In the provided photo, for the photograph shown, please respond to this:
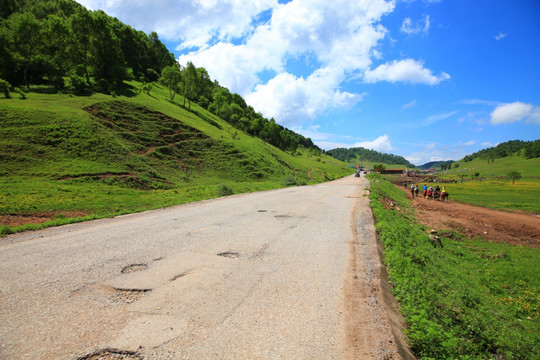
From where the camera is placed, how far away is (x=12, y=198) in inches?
563

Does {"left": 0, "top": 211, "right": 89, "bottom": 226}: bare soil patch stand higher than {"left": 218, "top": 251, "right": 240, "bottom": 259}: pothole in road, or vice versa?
{"left": 0, "top": 211, "right": 89, "bottom": 226}: bare soil patch

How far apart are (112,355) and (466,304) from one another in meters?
7.32

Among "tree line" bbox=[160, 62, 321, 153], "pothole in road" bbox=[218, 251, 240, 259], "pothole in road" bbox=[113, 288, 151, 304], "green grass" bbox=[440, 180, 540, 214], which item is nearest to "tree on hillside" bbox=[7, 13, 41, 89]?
"tree line" bbox=[160, 62, 321, 153]

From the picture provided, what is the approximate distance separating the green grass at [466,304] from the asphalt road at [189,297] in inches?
22.7

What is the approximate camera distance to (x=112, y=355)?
10.1 ft

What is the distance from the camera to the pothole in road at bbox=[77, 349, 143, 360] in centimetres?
303

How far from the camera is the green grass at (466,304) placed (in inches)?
158

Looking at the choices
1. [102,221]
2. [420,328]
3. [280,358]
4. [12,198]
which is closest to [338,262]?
[420,328]

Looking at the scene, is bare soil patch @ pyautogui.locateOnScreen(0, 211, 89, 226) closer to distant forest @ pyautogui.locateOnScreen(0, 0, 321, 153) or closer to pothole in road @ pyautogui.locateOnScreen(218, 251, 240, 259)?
pothole in road @ pyautogui.locateOnScreen(218, 251, 240, 259)

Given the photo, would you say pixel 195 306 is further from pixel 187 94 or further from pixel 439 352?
pixel 187 94

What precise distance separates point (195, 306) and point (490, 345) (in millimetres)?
5582

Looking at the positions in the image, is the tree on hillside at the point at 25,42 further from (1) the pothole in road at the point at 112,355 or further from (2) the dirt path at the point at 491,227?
(2) the dirt path at the point at 491,227

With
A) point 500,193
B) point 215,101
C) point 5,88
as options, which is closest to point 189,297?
point 5,88

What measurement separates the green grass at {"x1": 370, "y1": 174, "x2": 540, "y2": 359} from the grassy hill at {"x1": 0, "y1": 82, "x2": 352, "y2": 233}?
12646mm
